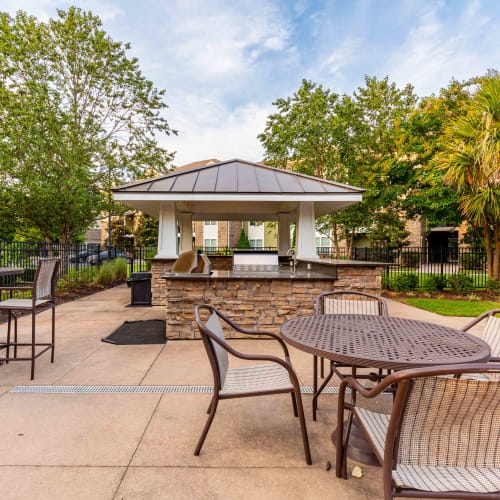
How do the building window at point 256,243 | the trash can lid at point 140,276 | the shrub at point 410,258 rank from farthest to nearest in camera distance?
the building window at point 256,243
the shrub at point 410,258
the trash can lid at point 140,276

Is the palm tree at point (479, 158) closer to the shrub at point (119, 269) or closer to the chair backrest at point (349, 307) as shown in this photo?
the chair backrest at point (349, 307)

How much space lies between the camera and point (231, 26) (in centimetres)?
999

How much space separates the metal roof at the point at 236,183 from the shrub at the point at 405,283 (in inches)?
194

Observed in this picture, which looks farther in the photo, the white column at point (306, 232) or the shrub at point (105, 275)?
the shrub at point (105, 275)

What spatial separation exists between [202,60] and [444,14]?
7.54 metres

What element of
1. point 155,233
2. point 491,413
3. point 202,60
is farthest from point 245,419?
point 155,233

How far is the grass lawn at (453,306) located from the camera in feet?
24.1

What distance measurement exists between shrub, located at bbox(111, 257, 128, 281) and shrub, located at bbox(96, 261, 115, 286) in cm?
25

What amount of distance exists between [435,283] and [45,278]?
10582 millimetres

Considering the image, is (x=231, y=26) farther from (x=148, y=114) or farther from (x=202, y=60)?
(x=148, y=114)

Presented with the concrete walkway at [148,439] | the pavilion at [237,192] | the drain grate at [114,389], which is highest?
the pavilion at [237,192]

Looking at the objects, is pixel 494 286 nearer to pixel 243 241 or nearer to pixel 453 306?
pixel 453 306

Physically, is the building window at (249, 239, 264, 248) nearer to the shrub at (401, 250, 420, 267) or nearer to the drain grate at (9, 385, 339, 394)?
the shrub at (401, 250, 420, 267)

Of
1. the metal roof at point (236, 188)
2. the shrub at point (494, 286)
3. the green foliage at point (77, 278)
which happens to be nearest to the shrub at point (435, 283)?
the shrub at point (494, 286)
